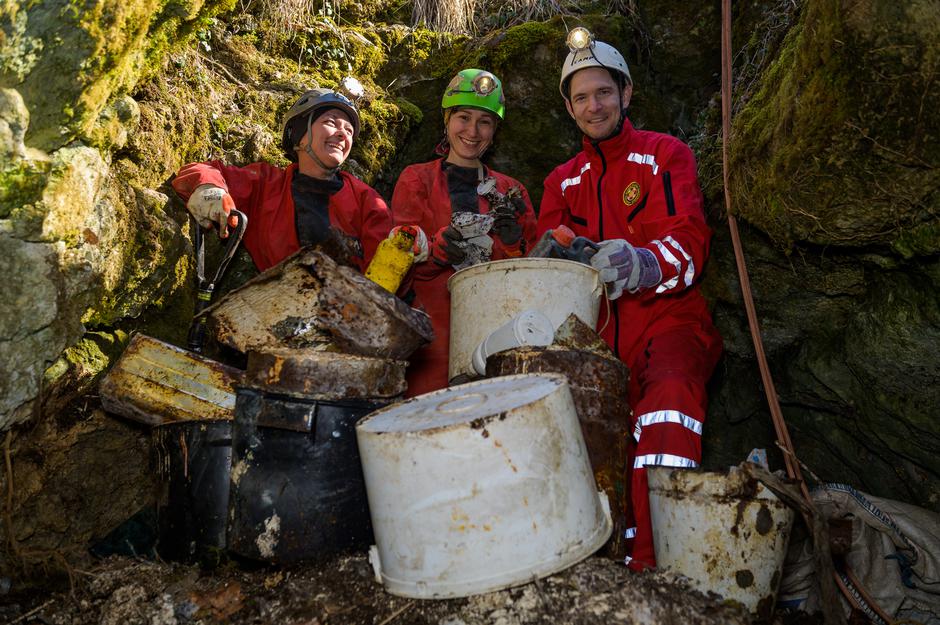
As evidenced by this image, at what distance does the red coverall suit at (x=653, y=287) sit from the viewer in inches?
105

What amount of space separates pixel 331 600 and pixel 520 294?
1.36 metres

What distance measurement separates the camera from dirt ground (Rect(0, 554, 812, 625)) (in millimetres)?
1876

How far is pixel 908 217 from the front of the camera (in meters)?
2.35

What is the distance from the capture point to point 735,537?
2254mm

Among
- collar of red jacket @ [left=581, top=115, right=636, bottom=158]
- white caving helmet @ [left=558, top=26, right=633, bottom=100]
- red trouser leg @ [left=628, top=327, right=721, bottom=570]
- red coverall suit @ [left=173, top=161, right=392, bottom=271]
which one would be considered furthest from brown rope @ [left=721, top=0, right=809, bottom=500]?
red coverall suit @ [left=173, top=161, right=392, bottom=271]

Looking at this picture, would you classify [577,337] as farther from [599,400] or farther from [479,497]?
[479,497]

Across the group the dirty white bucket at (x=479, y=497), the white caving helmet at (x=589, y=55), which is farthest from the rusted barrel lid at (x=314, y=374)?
the white caving helmet at (x=589, y=55)

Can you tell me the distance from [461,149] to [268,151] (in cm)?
123

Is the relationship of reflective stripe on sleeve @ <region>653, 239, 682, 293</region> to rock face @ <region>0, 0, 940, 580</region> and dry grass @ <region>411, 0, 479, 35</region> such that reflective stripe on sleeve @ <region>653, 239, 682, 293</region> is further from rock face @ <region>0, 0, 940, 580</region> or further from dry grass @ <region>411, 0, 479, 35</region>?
dry grass @ <region>411, 0, 479, 35</region>

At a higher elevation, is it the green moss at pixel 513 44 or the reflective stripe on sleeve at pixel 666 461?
the green moss at pixel 513 44

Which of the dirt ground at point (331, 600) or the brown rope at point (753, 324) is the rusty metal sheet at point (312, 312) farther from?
the brown rope at point (753, 324)

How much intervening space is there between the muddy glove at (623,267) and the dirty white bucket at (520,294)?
0.06m

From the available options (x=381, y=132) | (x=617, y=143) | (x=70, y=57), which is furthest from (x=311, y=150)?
(x=617, y=143)

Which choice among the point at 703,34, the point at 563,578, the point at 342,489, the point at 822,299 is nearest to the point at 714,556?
the point at 563,578
